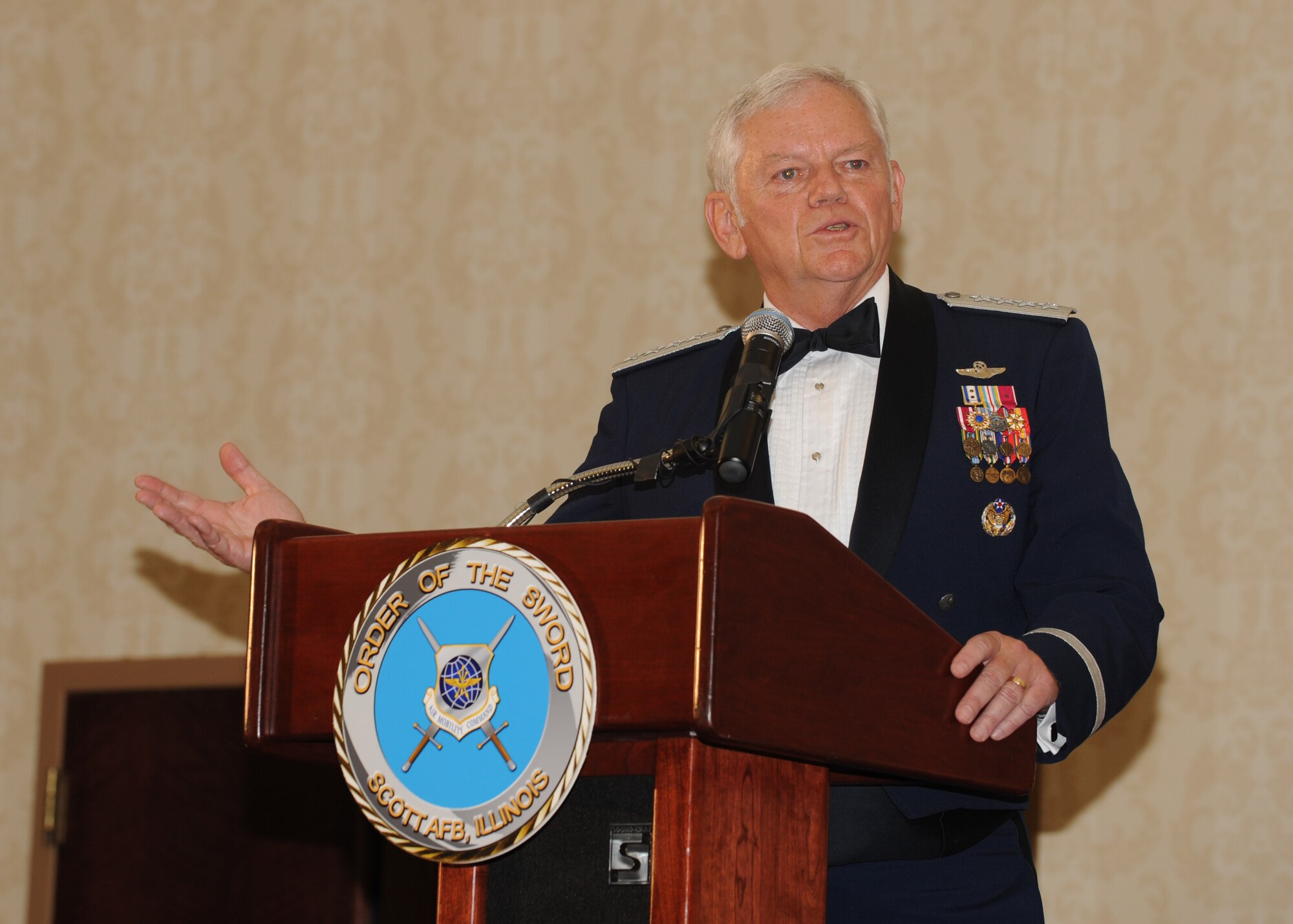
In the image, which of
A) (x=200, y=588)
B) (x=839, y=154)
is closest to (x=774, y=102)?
(x=839, y=154)

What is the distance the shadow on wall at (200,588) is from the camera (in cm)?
431

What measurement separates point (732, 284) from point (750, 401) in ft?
7.78

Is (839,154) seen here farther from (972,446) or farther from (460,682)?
(460,682)

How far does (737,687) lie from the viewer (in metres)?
1.21

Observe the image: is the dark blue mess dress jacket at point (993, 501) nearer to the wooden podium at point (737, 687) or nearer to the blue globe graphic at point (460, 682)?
the wooden podium at point (737, 687)

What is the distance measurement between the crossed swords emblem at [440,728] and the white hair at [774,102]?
1.12m

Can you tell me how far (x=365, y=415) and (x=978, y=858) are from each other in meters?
2.87

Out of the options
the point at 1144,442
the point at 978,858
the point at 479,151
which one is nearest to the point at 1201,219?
the point at 1144,442

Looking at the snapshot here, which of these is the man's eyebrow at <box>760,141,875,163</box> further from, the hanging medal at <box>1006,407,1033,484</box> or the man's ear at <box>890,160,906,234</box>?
the hanging medal at <box>1006,407,1033,484</box>

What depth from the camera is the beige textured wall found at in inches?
130

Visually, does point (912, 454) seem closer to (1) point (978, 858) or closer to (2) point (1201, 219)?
(1) point (978, 858)

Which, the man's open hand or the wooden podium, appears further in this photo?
the man's open hand

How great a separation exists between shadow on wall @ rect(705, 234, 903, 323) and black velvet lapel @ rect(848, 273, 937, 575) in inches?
71.3

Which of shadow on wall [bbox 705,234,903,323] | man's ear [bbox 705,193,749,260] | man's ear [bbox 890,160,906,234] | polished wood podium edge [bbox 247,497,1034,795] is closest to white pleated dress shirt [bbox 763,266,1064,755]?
man's ear [bbox 890,160,906,234]
